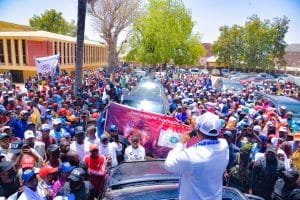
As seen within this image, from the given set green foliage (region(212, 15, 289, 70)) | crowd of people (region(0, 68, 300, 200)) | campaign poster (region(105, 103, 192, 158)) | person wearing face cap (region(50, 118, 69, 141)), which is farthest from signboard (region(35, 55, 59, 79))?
green foliage (region(212, 15, 289, 70))

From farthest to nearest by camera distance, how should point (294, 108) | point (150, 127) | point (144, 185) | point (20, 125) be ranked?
point (294, 108) < point (20, 125) < point (150, 127) < point (144, 185)

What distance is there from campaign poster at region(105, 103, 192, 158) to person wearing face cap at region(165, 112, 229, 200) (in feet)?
12.6

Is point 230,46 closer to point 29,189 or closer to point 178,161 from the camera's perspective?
point 29,189

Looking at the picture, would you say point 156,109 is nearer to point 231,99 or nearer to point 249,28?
point 231,99

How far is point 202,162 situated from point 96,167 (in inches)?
110

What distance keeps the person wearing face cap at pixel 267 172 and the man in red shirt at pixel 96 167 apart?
251 centimetres

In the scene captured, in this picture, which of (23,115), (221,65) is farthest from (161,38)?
(221,65)

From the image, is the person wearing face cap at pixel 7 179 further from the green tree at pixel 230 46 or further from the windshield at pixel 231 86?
the green tree at pixel 230 46

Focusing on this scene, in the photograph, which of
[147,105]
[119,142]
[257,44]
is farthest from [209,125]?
[257,44]

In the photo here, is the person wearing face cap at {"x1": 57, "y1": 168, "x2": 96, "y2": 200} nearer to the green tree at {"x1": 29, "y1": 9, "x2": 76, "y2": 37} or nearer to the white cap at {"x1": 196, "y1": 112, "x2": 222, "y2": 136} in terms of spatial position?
the white cap at {"x1": 196, "y1": 112, "x2": 222, "y2": 136}

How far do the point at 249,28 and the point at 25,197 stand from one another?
48.7m

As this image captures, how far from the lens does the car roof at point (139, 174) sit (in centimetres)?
353

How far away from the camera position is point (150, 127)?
22.4 ft

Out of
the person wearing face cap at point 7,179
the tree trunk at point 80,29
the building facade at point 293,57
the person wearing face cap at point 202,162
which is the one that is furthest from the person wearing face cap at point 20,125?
the building facade at point 293,57
